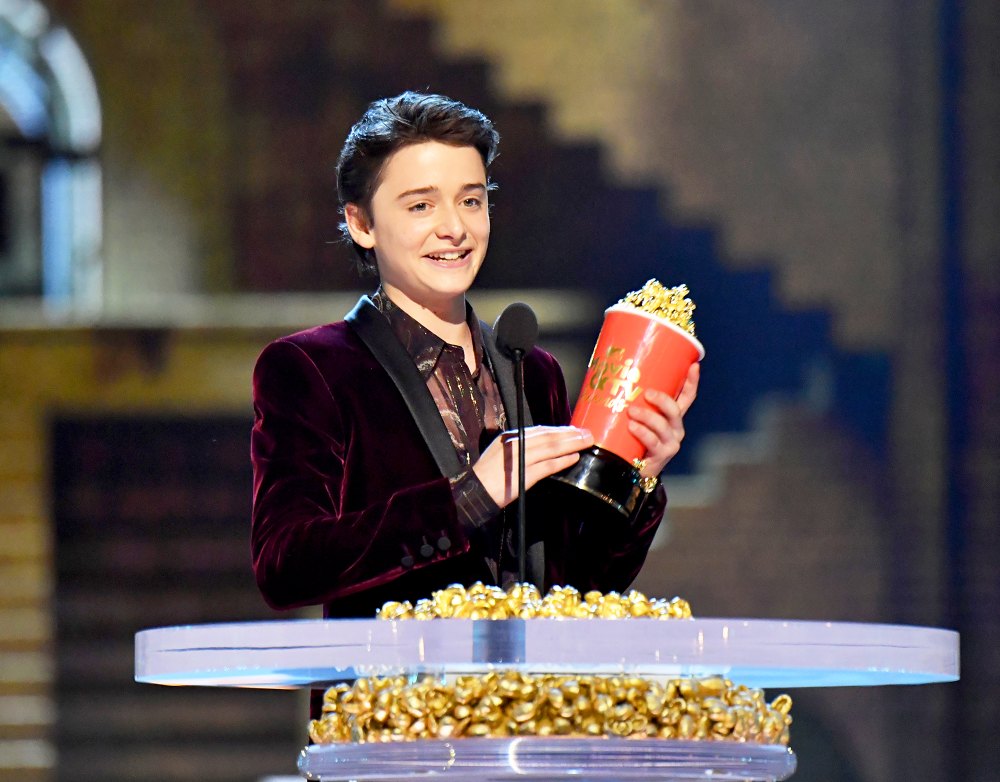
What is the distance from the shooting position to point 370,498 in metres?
1.82

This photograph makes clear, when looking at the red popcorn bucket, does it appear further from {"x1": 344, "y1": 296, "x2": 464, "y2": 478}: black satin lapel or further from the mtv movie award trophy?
{"x1": 344, "y1": 296, "x2": 464, "y2": 478}: black satin lapel

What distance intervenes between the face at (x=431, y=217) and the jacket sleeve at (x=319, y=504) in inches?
6.3

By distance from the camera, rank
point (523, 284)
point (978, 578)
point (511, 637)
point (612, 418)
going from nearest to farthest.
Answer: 1. point (511, 637)
2. point (612, 418)
3. point (978, 578)
4. point (523, 284)

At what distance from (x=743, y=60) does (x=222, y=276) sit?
207 centimetres

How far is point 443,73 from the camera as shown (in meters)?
6.44

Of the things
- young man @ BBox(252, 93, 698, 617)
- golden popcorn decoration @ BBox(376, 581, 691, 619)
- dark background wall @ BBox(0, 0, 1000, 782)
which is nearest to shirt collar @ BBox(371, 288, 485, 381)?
young man @ BBox(252, 93, 698, 617)

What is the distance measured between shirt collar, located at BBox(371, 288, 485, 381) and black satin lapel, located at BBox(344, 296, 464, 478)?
17 millimetres

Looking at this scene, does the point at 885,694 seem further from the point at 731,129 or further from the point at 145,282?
the point at 145,282

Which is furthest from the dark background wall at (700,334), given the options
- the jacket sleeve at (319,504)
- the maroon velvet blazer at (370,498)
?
the jacket sleeve at (319,504)

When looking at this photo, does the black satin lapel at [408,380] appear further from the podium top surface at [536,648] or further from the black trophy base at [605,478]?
the podium top surface at [536,648]

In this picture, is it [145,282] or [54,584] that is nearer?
[54,584]

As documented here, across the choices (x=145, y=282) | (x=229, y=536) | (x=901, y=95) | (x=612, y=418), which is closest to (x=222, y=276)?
(x=145, y=282)

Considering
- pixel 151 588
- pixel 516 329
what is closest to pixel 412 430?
pixel 516 329

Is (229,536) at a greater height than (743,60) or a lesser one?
lesser
